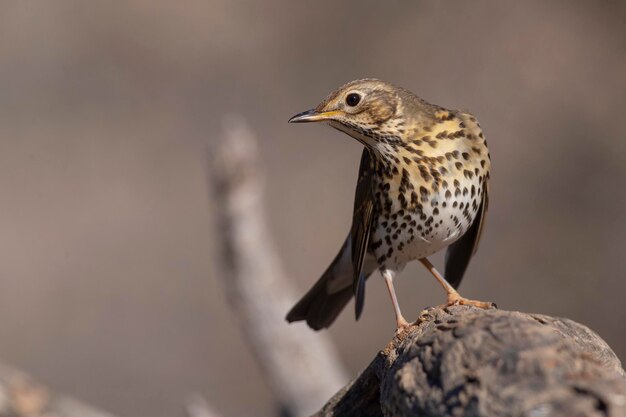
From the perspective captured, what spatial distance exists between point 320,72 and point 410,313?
4192 millimetres

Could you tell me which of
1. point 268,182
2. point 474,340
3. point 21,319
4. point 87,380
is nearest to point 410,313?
point 268,182

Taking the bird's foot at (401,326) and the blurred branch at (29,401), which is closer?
the bird's foot at (401,326)

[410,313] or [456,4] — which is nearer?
[410,313]

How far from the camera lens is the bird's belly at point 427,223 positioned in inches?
236

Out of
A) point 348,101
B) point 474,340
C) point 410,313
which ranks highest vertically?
point 348,101

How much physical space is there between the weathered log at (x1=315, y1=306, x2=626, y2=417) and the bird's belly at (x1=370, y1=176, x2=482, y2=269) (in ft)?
5.21

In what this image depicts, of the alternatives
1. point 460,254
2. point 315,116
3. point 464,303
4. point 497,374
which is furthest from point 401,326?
point 497,374

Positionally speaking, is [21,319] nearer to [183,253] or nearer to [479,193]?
[183,253]

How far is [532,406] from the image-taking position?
3605mm

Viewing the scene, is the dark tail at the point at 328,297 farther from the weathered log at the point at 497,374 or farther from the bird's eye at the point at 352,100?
the weathered log at the point at 497,374

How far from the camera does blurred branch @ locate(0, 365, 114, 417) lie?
5930 millimetres

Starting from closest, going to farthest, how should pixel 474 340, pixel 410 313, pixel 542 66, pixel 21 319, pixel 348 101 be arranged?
1. pixel 474 340
2. pixel 348 101
3. pixel 410 313
4. pixel 21 319
5. pixel 542 66

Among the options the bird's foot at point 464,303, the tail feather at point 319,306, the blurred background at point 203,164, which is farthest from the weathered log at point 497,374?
the blurred background at point 203,164

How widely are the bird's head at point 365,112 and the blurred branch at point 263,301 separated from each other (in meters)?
2.31
